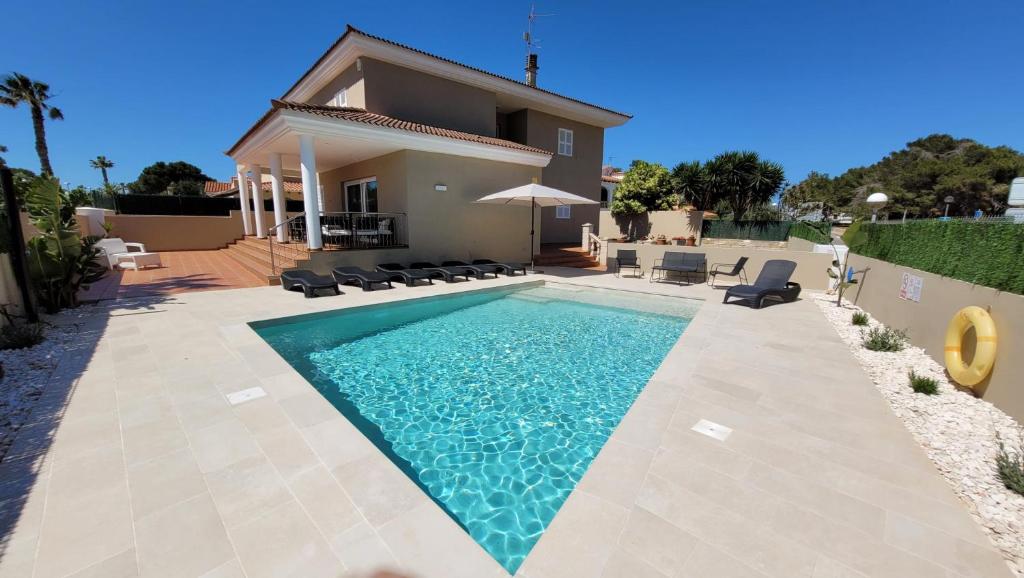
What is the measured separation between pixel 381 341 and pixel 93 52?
785 inches

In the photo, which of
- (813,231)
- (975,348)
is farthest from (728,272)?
(813,231)

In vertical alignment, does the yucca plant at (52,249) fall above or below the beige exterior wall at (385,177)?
below

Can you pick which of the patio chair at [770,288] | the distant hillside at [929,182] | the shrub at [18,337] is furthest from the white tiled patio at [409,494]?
the distant hillside at [929,182]

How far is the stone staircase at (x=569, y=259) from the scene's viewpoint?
50.9 feet

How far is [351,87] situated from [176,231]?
1030 centimetres

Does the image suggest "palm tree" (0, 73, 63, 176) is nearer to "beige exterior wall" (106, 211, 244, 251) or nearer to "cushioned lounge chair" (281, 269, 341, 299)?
"beige exterior wall" (106, 211, 244, 251)

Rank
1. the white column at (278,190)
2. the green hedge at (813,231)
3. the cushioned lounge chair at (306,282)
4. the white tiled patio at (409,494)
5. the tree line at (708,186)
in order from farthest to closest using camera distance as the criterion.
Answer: the tree line at (708,186)
the green hedge at (813,231)
the white column at (278,190)
the cushioned lounge chair at (306,282)
the white tiled patio at (409,494)

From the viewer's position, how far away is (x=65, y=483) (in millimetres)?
2518

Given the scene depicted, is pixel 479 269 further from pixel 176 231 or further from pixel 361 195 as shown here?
pixel 176 231

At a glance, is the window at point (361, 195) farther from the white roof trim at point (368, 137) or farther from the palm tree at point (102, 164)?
the palm tree at point (102, 164)

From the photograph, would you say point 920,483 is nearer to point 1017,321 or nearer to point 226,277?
point 1017,321

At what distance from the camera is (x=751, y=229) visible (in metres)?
21.3

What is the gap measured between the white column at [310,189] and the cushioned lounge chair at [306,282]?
3.83 ft

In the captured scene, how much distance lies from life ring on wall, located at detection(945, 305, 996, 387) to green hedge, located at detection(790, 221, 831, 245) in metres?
13.9
